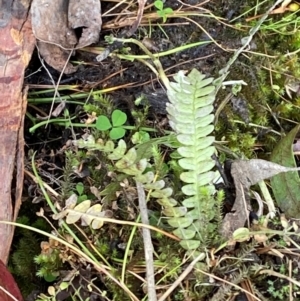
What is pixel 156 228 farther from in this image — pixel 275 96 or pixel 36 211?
pixel 275 96

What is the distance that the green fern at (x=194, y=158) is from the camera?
1619 millimetres

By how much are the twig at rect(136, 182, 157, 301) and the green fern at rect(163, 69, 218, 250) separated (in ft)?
0.22

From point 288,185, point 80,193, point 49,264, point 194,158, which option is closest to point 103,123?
point 80,193

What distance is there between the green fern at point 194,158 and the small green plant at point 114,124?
0.68ft

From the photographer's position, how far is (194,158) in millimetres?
1649

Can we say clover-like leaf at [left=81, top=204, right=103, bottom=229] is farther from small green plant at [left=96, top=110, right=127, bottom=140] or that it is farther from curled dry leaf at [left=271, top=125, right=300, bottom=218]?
curled dry leaf at [left=271, top=125, right=300, bottom=218]

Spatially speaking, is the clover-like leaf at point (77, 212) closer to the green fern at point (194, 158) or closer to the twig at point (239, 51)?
the green fern at point (194, 158)

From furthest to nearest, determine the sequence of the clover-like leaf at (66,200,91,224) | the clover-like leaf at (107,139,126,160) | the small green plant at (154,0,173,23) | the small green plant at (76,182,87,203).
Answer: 1. the small green plant at (154,0,173,23)
2. the small green plant at (76,182,87,203)
3. the clover-like leaf at (66,200,91,224)
4. the clover-like leaf at (107,139,126,160)

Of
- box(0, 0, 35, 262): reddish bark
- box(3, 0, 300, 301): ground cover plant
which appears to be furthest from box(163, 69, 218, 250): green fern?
box(0, 0, 35, 262): reddish bark

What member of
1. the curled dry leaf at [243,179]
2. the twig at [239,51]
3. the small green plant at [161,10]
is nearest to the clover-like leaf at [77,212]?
the curled dry leaf at [243,179]

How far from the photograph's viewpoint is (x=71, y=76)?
191 cm

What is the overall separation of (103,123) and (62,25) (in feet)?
1.11

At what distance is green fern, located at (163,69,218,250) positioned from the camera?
162 centimetres

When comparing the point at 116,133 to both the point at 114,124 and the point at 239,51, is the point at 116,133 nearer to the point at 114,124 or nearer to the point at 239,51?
the point at 114,124
